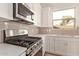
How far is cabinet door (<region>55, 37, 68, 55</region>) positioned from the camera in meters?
3.52

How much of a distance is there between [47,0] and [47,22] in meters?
3.57

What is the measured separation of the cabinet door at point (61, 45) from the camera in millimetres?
3523

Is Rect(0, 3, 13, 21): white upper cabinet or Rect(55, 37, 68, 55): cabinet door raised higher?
Rect(0, 3, 13, 21): white upper cabinet

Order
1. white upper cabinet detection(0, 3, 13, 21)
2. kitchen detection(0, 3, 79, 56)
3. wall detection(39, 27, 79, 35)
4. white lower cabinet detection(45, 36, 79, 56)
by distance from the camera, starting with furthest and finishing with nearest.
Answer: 1. wall detection(39, 27, 79, 35)
2. white lower cabinet detection(45, 36, 79, 56)
3. kitchen detection(0, 3, 79, 56)
4. white upper cabinet detection(0, 3, 13, 21)

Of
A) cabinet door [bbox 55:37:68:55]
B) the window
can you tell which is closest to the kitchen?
cabinet door [bbox 55:37:68:55]

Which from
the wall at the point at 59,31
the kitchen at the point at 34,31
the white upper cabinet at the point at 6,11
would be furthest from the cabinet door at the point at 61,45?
the white upper cabinet at the point at 6,11

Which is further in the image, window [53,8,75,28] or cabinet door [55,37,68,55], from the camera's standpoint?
window [53,8,75,28]

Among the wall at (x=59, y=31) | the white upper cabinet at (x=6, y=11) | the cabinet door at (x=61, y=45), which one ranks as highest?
the white upper cabinet at (x=6, y=11)

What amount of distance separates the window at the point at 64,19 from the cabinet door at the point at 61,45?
980 mm

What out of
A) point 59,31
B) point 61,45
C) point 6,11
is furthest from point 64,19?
point 6,11

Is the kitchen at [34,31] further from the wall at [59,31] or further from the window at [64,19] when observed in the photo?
the window at [64,19]

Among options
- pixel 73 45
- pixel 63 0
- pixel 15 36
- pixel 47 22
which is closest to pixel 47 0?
pixel 63 0

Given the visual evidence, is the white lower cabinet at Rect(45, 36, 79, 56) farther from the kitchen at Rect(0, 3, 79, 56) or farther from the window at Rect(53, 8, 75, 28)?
the window at Rect(53, 8, 75, 28)

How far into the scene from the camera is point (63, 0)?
2.41ft
